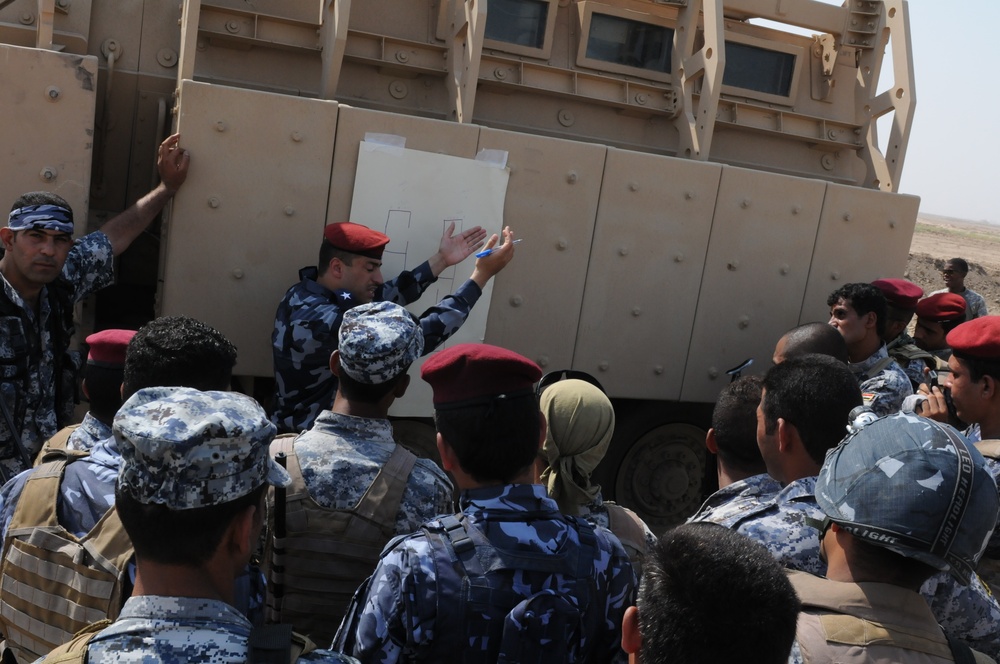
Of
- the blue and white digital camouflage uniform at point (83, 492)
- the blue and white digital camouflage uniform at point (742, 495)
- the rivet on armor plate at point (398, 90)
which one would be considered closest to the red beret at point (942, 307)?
the rivet on armor plate at point (398, 90)

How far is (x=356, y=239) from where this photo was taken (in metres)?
4.11

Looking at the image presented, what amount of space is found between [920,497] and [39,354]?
10.9 ft

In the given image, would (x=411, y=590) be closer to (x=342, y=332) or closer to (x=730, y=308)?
(x=342, y=332)

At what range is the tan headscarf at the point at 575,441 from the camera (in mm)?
2568

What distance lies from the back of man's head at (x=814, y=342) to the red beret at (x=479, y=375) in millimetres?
2547

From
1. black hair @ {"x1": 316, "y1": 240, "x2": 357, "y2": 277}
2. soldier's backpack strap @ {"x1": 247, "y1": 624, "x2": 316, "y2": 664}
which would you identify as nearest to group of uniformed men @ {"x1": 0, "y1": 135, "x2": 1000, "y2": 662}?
soldier's backpack strap @ {"x1": 247, "y1": 624, "x2": 316, "y2": 664}

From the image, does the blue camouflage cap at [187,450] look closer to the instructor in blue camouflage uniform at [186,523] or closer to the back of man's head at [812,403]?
the instructor in blue camouflage uniform at [186,523]

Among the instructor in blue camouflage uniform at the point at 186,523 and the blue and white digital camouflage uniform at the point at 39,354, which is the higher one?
the instructor in blue camouflage uniform at the point at 186,523

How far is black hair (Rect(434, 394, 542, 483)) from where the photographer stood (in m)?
1.99

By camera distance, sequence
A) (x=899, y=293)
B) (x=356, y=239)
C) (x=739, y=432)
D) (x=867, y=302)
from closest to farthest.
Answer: (x=739, y=432) → (x=356, y=239) → (x=867, y=302) → (x=899, y=293)

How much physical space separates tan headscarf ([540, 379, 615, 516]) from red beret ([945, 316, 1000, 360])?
143cm

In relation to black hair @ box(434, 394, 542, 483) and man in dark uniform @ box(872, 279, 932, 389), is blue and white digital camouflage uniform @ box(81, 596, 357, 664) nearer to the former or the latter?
black hair @ box(434, 394, 542, 483)

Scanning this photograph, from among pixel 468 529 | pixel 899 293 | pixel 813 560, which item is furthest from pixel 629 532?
pixel 899 293

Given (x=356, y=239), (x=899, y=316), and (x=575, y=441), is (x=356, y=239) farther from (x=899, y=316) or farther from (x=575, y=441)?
(x=899, y=316)
